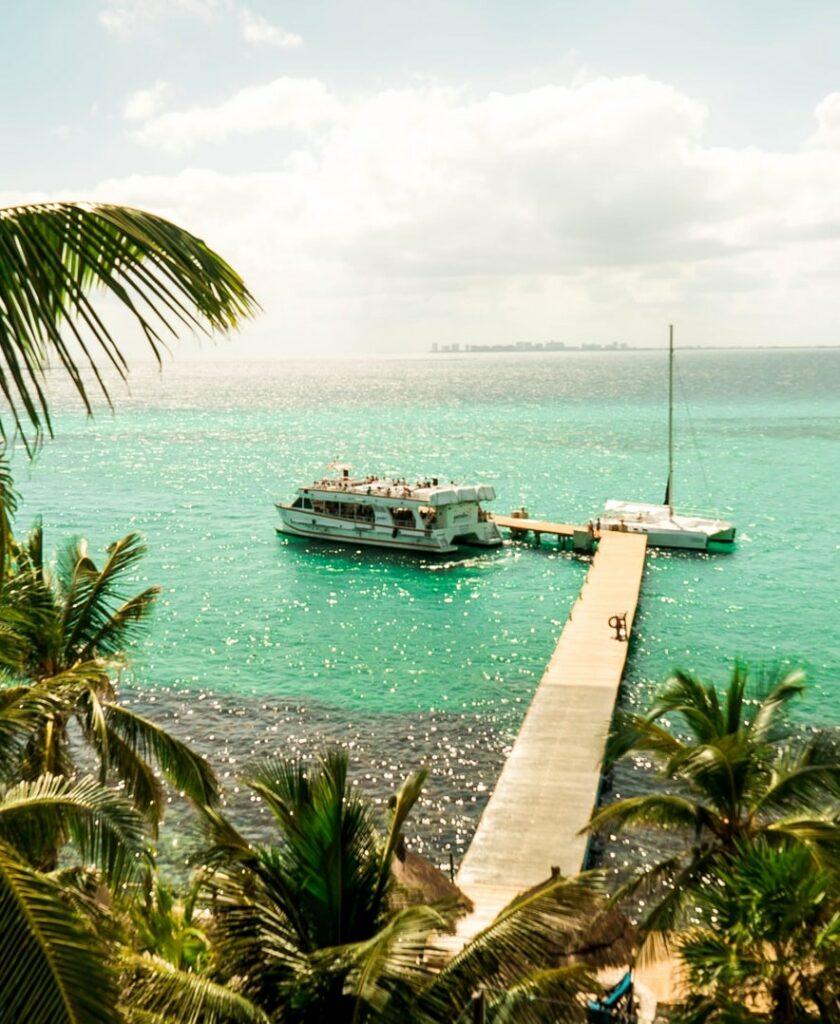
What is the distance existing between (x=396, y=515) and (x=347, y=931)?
1950 inches

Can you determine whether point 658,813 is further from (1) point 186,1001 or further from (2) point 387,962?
(1) point 186,1001

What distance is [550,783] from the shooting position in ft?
77.3

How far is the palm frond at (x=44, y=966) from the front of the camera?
4.72 meters

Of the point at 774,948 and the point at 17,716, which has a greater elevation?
the point at 17,716

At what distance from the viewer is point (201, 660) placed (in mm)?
38250

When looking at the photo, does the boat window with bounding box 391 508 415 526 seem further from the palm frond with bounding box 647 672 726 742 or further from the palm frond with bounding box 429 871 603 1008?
the palm frond with bounding box 429 871 603 1008

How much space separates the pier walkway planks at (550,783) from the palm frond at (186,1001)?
31.4ft

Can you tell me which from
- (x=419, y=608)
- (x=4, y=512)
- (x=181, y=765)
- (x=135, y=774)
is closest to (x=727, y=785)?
(x=181, y=765)

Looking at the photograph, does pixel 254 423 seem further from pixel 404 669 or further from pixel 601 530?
pixel 404 669

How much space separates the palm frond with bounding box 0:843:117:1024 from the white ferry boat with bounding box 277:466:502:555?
168ft

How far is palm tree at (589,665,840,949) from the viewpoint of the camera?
1317 centimetres

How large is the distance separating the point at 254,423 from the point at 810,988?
16888 cm

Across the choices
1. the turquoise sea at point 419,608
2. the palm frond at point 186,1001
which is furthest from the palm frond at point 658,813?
the palm frond at point 186,1001

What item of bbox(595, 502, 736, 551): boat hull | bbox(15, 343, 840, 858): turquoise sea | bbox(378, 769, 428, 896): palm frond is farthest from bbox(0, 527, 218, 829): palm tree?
bbox(595, 502, 736, 551): boat hull
